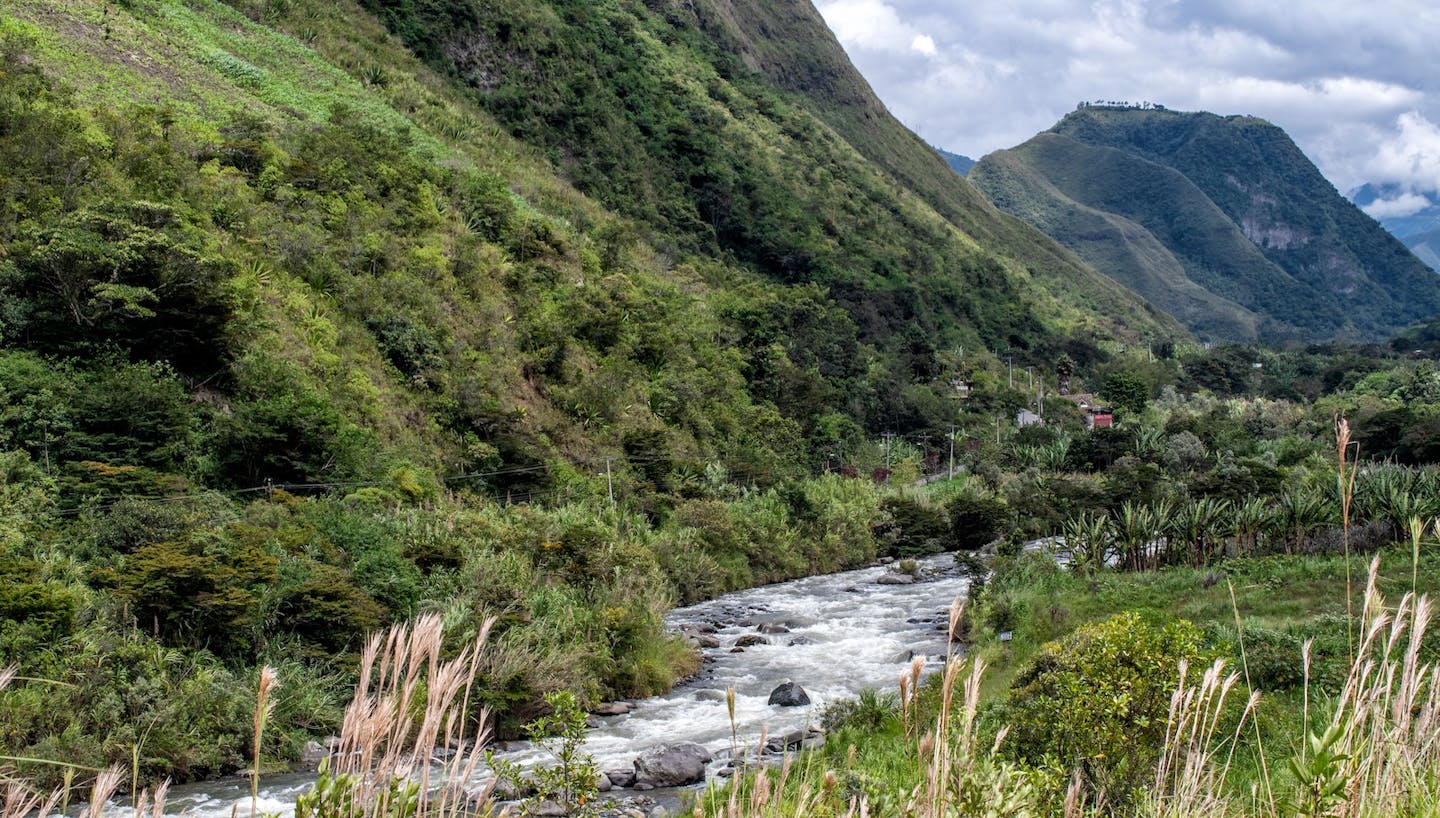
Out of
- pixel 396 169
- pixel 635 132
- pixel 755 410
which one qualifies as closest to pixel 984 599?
pixel 755 410

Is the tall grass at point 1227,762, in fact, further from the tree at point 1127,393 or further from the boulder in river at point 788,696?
the tree at point 1127,393

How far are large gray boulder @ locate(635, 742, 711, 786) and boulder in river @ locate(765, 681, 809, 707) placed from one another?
333cm

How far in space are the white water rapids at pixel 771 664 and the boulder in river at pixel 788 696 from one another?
0.15 m

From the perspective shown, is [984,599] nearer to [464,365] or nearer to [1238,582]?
[1238,582]

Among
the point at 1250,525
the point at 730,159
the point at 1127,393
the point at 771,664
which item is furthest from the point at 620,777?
the point at 730,159

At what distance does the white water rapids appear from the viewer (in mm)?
12945

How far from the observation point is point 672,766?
1303cm

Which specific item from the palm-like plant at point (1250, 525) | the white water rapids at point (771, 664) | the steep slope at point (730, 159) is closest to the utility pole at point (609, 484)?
the white water rapids at point (771, 664)

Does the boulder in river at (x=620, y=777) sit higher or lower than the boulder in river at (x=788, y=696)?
higher

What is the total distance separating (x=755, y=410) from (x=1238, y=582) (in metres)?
29.0

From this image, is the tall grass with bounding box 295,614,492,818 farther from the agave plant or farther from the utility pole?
the agave plant

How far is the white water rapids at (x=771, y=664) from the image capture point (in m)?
12.9

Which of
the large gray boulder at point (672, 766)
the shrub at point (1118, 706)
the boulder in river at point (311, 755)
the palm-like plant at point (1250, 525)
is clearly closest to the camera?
the shrub at point (1118, 706)

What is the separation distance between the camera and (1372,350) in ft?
379
